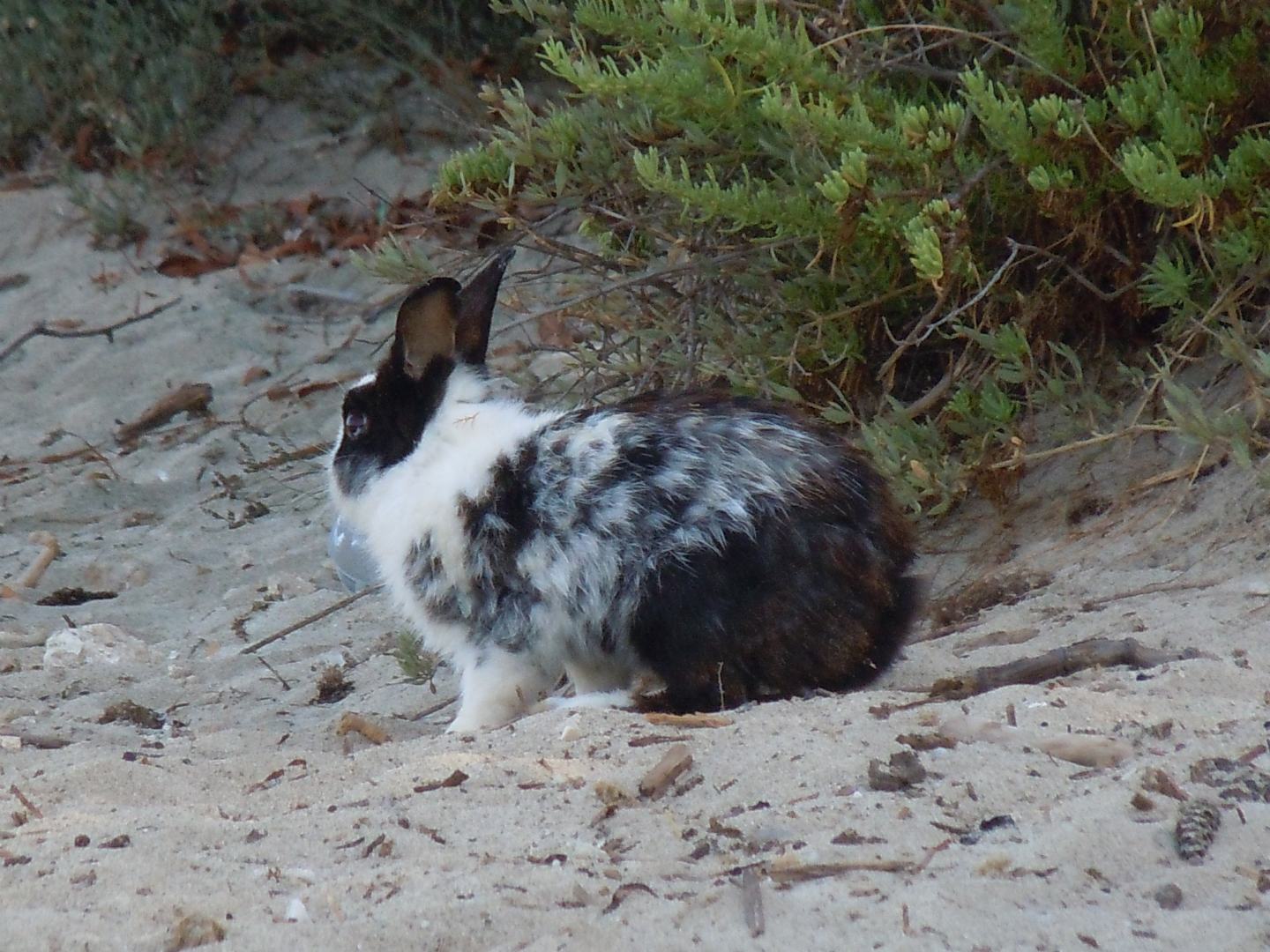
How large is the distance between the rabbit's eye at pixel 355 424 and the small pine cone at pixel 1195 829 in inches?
95.9

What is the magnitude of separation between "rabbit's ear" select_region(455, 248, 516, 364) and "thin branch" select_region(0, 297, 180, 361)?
4361mm

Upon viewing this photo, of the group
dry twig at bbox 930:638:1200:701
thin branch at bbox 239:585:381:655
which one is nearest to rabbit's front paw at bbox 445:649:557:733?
dry twig at bbox 930:638:1200:701

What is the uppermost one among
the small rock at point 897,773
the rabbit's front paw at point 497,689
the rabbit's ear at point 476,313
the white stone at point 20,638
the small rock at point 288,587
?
the rabbit's ear at point 476,313

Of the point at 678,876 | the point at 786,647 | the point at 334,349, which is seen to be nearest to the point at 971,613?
the point at 786,647

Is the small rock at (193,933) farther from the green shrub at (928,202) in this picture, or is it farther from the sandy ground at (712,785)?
the green shrub at (928,202)

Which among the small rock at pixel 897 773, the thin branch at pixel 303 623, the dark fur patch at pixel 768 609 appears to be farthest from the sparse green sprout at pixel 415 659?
the small rock at pixel 897 773

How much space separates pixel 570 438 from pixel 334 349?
4.76 meters

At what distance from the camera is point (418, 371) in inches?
169

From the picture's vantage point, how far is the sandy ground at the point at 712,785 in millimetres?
2457

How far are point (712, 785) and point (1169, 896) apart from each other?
0.91 m

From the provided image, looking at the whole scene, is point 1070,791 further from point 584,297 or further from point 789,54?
point 584,297

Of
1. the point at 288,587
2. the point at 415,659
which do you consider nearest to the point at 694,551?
the point at 415,659

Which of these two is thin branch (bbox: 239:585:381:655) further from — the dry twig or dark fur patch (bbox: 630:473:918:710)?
the dry twig

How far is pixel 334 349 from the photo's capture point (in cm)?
847
